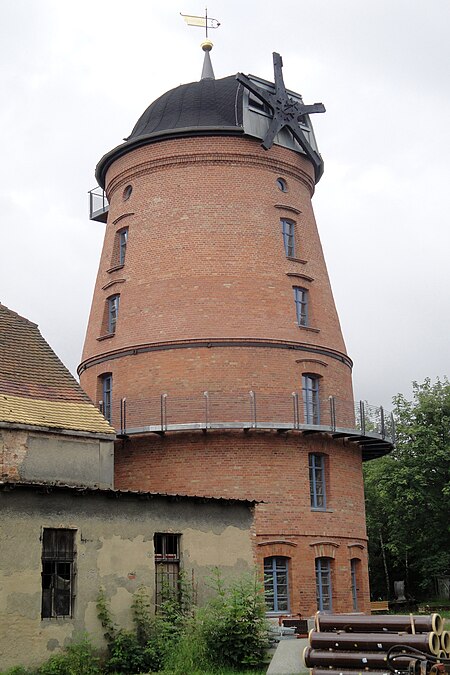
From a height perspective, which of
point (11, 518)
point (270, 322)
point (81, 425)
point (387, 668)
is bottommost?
point (387, 668)

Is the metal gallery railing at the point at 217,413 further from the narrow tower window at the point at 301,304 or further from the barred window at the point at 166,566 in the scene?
the barred window at the point at 166,566

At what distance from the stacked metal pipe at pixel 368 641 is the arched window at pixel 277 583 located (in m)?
10.1

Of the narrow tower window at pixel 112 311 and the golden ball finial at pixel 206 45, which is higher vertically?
the golden ball finial at pixel 206 45

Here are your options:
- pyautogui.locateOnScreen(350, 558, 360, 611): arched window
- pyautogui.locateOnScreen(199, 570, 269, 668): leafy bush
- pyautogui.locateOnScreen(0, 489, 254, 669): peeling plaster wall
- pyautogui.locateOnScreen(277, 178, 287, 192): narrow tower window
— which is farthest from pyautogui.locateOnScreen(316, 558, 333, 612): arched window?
pyautogui.locateOnScreen(277, 178, 287, 192): narrow tower window

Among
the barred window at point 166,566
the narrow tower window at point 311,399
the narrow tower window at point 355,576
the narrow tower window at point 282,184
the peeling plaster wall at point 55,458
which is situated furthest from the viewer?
the narrow tower window at point 282,184

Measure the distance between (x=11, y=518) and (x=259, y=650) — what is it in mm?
5356

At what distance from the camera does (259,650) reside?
18219 millimetres

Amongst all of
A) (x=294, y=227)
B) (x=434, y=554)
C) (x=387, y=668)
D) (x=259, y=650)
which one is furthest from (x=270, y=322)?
(x=434, y=554)

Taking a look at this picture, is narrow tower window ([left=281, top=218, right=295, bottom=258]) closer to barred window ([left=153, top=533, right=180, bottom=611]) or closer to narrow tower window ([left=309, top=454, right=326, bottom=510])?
narrow tower window ([left=309, top=454, right=326, bottom=510])

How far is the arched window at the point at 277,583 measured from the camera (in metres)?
25.7

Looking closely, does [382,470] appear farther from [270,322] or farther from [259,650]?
[259,650]

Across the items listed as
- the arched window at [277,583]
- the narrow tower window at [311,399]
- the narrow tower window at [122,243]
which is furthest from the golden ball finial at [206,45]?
the arched window at [277,583]

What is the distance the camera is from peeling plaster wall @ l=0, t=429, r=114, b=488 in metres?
21.6

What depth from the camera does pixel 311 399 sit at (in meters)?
28.2
